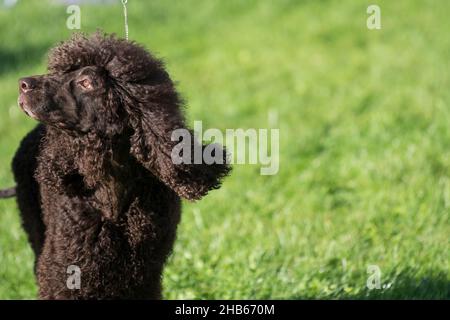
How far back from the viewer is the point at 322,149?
7.11m

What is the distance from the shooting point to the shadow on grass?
10289 mm

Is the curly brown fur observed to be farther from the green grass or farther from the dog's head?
the green grass

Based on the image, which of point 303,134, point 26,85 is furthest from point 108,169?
point 303,134

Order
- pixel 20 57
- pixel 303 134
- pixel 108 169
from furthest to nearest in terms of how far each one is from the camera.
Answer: pixel 20 57 → pixel 303 134 → pixel 108 169

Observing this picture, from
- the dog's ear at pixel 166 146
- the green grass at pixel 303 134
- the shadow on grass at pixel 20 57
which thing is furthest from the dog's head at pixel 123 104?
the shadow on grass at pixel 20 57

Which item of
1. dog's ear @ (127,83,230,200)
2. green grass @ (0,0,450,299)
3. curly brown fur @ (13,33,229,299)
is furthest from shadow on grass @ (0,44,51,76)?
dog's ear @ (127,83,230,200)

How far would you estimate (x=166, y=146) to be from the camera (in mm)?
3514

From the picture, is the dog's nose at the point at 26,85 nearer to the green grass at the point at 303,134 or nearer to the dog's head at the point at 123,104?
the dog's head at the point at 123,104

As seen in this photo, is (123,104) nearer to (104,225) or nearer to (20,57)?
(104,225)

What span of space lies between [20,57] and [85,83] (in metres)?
7.48
